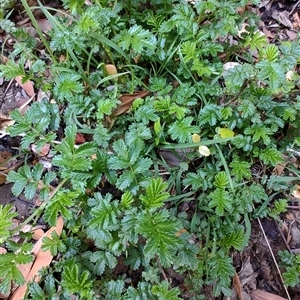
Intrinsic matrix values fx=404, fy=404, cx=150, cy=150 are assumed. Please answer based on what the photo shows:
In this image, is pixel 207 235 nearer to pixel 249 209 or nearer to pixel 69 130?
pixel 249 209

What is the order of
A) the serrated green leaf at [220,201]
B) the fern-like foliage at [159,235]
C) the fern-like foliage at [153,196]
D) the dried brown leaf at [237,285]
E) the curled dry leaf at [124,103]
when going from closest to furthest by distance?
1. the fern-like foliage at [159,235]
2. the fern-like foliage at [153,196]
3. the serrated green leaf at [220,201]
4. the dried brown leaf at [237,285]
5. the curled dry leaf at [124,103]

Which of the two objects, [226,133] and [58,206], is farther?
[226,133]

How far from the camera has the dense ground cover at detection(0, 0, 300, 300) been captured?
1.63m

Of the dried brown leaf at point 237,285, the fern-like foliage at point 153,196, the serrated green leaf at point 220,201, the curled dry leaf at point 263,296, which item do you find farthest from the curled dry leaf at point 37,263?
the curled dry leaf at point 263,296

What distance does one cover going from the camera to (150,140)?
6.56 ft

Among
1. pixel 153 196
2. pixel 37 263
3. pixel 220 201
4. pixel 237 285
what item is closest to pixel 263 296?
pixel 237 285

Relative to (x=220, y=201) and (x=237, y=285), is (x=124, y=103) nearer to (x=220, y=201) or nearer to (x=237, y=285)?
(x=220, y=201)

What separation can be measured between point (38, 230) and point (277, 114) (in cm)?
128

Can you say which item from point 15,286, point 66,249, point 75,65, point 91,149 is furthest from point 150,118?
point 15,286

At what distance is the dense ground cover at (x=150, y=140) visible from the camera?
163 cm

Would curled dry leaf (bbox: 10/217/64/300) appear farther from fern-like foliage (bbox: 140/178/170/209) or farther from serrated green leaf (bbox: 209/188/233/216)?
serrated green leaf (bbox: 209/188/233/216)

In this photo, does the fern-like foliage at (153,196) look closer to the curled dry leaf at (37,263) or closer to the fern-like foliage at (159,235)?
the fern-like foliage at (159,235)

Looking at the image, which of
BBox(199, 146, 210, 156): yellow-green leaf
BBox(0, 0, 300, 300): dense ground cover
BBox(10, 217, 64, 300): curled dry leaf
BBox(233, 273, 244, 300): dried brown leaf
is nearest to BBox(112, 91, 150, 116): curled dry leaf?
BBox(0, 0, 300, 300): dense ground cover

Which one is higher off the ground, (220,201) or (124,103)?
(124,103)
